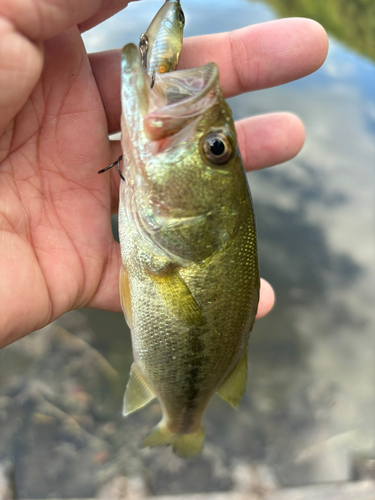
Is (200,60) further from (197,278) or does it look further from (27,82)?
(197,278)

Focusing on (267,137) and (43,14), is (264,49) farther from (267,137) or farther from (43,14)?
(43,14)

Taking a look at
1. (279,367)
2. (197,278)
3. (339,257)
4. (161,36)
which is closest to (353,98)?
(339,257)

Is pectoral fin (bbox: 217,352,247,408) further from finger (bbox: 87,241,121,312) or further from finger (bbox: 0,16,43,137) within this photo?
finger (bbox: 0,16,43,137)

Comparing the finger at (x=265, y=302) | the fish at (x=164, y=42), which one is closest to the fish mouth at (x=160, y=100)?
the fish at (x=164, y=42)

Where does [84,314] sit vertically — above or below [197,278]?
below

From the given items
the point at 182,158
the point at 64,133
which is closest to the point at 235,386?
the point at 182,158

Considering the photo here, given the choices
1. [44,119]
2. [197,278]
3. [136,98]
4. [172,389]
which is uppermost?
[136,98]

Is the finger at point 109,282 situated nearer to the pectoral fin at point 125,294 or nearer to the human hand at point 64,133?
the human hand at point 64,133
